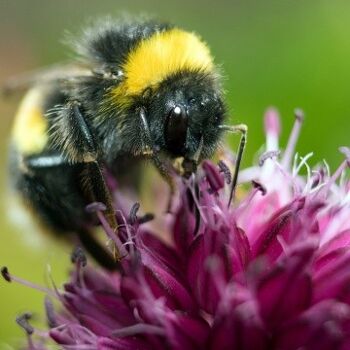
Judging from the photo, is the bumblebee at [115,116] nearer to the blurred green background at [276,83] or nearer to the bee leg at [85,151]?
the bee leg at [85,151]

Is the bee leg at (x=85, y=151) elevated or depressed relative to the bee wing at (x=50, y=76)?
depressed

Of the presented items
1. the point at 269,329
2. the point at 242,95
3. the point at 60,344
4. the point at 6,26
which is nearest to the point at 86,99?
the point at 60,344

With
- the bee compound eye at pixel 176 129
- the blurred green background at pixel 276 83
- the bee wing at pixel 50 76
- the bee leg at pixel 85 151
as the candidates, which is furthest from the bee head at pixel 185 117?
the blurred green background at pixel 276 83

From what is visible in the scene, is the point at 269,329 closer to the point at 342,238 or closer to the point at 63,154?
the point at 342,238

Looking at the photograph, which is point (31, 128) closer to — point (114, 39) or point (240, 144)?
point (114, 39)

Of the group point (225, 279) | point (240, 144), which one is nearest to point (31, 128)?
point (240, 144)

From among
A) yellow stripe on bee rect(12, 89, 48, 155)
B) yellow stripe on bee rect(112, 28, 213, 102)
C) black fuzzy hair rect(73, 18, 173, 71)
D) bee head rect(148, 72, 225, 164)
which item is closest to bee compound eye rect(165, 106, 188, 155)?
bee head rect(148, 72, 225, 164)
